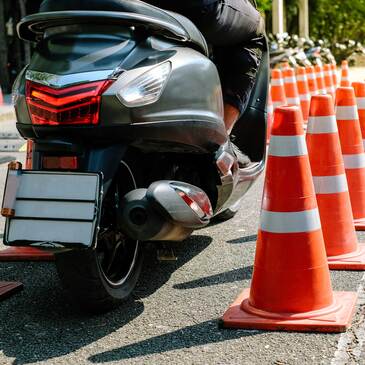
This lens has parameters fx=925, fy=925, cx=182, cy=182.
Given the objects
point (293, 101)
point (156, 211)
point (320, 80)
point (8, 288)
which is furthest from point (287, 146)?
point (320, 80)

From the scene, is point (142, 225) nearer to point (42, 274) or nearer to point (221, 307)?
point (221, 307)

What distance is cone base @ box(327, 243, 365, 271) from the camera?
4633 mm

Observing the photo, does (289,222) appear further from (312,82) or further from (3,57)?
(3,57)

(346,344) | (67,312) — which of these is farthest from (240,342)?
(67,312)

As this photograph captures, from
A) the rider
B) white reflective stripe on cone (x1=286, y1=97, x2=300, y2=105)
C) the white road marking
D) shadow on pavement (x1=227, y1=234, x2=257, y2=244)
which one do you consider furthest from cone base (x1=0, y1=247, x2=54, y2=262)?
white reflective stripe on cone (x1=286, y1=97, x2=300, y2=105)

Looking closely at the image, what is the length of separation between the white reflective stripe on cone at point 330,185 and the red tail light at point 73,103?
5.31 ft

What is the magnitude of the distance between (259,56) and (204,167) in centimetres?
121

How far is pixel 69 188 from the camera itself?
3574 mm

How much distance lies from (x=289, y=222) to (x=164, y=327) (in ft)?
2.25

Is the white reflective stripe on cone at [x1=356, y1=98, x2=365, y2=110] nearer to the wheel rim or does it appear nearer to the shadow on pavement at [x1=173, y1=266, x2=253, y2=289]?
the shadow on pavement at [x1=173, y1=266, x2=253, y2=289]

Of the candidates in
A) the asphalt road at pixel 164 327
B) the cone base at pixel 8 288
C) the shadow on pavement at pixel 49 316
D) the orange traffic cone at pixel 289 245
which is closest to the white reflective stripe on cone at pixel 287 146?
the orange traffic cone at pixel 289 245

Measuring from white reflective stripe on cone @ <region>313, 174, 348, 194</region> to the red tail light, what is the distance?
5.31 feet

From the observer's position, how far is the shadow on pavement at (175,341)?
3514mm

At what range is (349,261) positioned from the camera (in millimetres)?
4688
